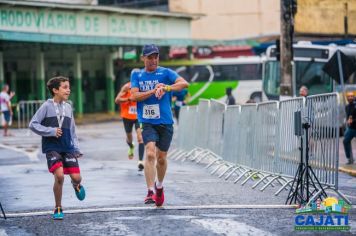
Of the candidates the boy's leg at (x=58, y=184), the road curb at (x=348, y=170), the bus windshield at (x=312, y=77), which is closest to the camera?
the boy's leg at (x=58, y=184)

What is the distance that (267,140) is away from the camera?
14422 millimetres

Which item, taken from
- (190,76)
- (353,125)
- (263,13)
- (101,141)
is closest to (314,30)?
(190,76)

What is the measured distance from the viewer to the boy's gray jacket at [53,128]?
10492 millimetres

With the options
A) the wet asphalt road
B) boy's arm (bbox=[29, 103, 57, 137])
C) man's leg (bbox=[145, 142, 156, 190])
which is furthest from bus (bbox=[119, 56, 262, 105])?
boy's arm (bbox=[29, 103, 57, 137])

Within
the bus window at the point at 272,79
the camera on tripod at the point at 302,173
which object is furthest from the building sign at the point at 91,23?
the camera on tripod at the point at 302,173

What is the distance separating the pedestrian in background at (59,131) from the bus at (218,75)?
39.4 meters

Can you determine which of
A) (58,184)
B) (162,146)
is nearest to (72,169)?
(58,184)

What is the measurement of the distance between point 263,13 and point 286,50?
3695cm

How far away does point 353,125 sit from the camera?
19859 millimetres

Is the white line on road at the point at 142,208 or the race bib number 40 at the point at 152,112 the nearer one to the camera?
the white line on road at the point at 142,208

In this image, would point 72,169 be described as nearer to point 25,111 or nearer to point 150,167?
point 150,167

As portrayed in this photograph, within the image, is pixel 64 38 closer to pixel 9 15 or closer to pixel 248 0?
pixel 9 15

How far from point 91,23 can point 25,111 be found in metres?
12.1

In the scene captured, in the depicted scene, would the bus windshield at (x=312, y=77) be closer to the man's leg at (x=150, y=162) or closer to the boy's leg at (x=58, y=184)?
the man's leg at (x=150, y=162)
